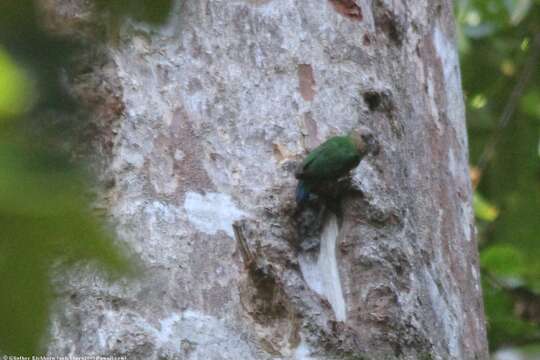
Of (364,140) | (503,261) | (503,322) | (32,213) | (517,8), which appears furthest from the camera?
(517,8)

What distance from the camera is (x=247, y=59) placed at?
1.79 m

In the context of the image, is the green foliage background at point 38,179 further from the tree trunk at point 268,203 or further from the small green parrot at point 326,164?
the small green parrot at point 326,164

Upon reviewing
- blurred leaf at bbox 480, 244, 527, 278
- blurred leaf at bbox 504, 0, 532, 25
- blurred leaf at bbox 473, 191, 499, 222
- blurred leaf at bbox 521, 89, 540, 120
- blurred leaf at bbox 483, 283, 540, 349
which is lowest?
blurred leaf at bbox 483, 283, 540, 349

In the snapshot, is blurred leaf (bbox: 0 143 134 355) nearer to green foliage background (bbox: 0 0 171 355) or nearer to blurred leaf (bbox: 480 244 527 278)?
green foliage background (bbox: 0 0 171 355)

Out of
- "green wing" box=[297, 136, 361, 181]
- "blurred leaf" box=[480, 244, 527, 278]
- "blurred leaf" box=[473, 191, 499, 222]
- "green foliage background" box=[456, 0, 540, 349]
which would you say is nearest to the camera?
"green wing" box=[297, 136, 361, 181]

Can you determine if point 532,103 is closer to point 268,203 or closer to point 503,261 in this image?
point 503,261

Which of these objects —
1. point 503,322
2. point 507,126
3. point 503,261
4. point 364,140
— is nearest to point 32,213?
point 364,140

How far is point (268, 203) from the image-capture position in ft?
5.38

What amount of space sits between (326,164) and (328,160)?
0.03ft

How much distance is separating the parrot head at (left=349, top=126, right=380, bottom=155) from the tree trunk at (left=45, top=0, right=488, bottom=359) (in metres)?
0.03

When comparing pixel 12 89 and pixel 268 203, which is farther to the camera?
pixel 268 203

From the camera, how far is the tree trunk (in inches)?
58.7

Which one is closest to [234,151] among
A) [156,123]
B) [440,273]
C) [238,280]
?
[156,123]

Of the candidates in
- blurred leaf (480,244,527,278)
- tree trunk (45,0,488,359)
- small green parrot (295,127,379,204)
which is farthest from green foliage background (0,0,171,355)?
blurred leaf (480,244,527,278)
